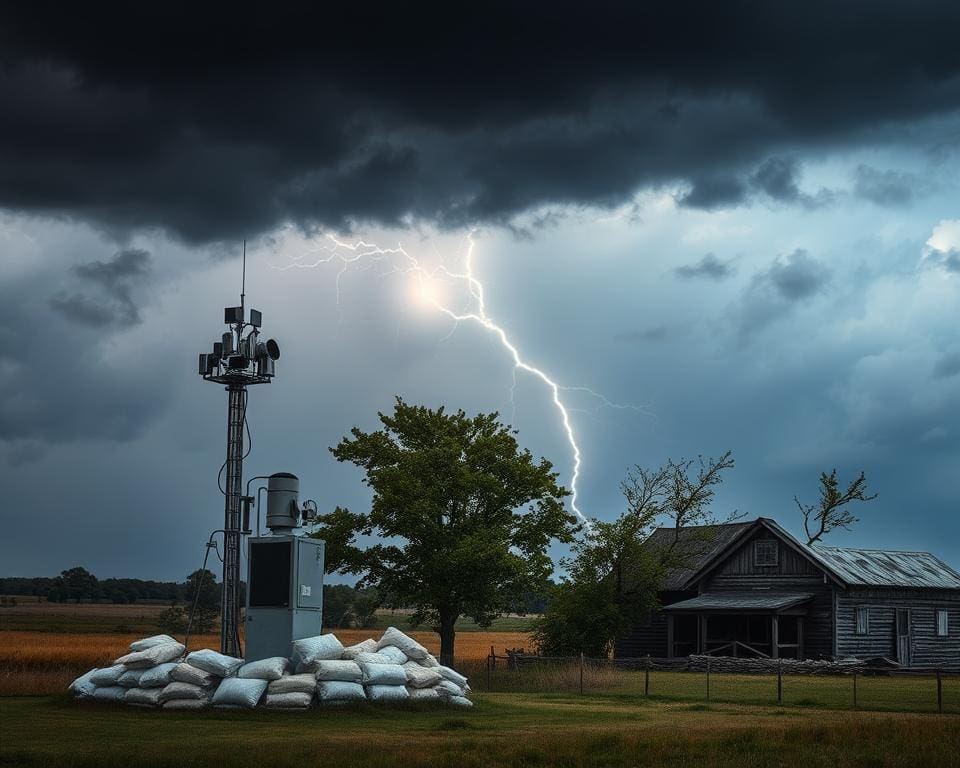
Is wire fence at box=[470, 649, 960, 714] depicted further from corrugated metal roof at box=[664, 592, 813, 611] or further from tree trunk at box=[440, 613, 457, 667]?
corrugated metal roof at box=[664, 592, 813, 611]

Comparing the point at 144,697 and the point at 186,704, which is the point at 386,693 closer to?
the point at 186,704

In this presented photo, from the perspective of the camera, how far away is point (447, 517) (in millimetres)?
45344

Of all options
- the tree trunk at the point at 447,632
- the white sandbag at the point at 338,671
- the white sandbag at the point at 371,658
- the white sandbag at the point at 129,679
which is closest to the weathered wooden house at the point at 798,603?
the tree trunk at the point at 447,632

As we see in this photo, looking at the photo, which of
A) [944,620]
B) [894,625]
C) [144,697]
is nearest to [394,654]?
[144,697]

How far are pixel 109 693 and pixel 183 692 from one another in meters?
1.94

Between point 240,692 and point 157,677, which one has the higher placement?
point 157,677

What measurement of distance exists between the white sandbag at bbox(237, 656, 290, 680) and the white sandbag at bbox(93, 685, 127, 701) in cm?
257

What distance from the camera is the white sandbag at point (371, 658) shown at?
2630cm

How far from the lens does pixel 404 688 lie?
87.0ft

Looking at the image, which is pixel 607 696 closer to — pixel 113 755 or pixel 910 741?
pixel 910 741

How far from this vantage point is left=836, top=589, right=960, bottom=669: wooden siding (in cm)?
5259

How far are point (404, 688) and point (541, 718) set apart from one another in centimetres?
293

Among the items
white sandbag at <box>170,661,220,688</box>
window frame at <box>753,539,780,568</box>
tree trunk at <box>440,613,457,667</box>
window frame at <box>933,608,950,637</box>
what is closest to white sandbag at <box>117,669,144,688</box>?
white sandbag at <box>170,661,220,688</box>

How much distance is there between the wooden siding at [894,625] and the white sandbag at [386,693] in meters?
30.5
